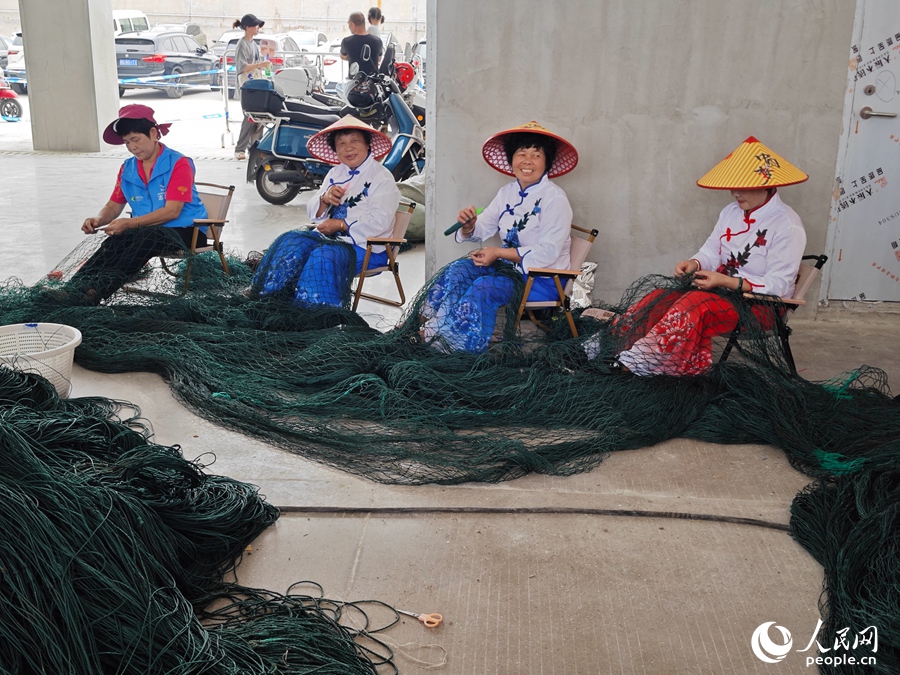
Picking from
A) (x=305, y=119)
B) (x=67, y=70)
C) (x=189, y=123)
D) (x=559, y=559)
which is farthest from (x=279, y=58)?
(x=559, y=559)

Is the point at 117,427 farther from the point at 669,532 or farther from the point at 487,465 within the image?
the point at 669,532

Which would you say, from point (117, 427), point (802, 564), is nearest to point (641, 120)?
point (802, 564)

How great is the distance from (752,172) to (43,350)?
115 inches

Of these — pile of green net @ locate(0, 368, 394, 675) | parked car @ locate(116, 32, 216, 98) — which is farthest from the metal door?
parked car @ locate(116, 32, 216, 98)

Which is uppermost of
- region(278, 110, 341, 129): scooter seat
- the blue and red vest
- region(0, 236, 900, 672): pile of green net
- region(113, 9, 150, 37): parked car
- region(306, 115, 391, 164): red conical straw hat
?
region(113, 9, 150, 37): parked car

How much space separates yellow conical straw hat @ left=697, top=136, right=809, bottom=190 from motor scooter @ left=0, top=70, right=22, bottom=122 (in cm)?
1361

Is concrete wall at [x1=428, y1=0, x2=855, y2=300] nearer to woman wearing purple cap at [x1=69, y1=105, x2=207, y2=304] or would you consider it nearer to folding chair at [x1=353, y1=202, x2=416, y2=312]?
folding chair at [x1=353, y1=202, x2=416, y2=312]

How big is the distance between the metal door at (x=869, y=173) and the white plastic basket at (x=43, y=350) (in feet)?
12.2

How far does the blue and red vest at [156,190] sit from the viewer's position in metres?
4.62

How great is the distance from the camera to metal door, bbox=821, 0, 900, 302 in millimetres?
4410

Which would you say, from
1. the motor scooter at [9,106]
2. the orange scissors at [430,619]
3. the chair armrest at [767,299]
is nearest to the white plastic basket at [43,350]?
the orange scissors at [430,619]

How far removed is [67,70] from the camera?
11.0 meters

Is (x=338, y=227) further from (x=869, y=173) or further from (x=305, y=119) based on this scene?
(x=305, y=119)

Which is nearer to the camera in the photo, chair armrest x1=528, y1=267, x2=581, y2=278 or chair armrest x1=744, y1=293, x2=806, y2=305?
chair armrest x1=744, y1=293, x2=806, y2=305
